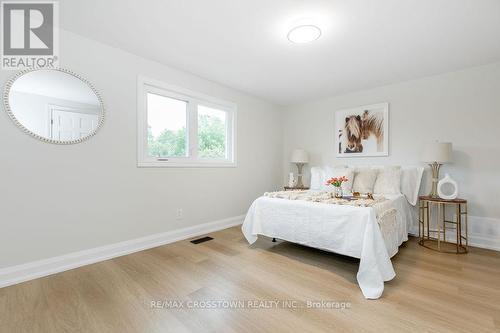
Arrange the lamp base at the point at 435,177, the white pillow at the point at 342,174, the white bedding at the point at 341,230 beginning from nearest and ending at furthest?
the white bedding at the point at 341,230 → the lamp base at the point at 435,177 → the white pillow at the point at 342,174

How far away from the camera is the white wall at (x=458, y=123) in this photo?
2840 millimetres

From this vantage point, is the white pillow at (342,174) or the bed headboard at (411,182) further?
the white pillow at (342,174)

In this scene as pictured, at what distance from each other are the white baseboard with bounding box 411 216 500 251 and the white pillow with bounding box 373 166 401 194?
0.96 metres

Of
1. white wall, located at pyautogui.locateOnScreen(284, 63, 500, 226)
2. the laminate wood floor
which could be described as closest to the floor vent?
the laminate wood floor

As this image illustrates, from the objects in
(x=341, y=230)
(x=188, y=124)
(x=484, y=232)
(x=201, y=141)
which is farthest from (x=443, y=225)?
(x=188, y=124)

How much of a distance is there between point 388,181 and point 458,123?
121 centimetres

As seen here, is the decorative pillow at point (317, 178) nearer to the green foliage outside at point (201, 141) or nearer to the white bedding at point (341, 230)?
the white bedding at point (341, 230)

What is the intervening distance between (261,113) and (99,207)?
3.19 metres

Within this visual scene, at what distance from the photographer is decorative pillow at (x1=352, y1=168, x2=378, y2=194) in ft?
10.6

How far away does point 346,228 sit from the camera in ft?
6.87

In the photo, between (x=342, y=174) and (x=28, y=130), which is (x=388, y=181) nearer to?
(x=342, y=174)

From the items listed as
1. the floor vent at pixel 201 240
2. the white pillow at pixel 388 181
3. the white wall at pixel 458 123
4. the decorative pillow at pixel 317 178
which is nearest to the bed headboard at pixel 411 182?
the white pillow at pixel 388 181

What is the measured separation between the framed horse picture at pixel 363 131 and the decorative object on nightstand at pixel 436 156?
0.72m

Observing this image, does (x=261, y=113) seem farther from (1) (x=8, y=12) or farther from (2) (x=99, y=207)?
(1) (x=8, y=12)
